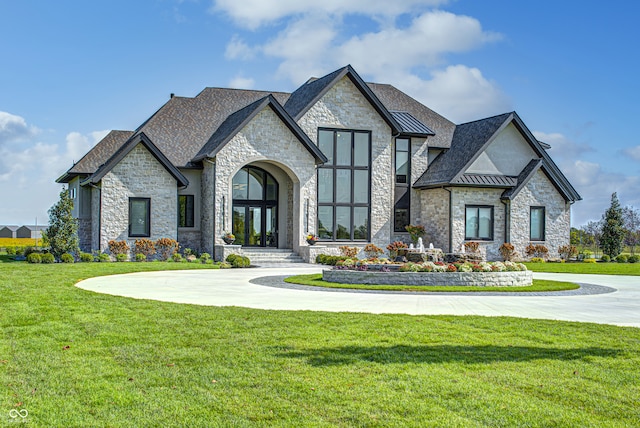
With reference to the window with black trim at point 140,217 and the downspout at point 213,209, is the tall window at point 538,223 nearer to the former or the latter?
the downspout at point 213,209

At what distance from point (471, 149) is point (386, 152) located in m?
4.25

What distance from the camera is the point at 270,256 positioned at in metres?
29.8

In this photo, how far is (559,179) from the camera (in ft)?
112

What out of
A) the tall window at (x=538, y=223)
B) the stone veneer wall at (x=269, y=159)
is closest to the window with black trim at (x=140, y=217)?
the stone veneer wall at (x=269, y=159)

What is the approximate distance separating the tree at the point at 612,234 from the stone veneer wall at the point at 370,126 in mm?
13297

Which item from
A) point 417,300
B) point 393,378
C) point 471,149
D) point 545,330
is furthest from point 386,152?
point 393,378

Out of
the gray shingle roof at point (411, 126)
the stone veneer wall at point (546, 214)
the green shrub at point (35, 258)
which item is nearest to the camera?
the green shrub at point (35, 258)

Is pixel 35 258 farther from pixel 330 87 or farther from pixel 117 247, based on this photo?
pixel 330 87

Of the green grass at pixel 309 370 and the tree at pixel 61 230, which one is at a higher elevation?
the tree at pixel 61 230

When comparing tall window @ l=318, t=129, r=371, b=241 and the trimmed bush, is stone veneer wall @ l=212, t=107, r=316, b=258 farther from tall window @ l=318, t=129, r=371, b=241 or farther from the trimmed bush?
the trimmed bush

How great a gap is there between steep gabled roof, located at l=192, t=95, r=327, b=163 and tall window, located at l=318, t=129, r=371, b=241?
66.0 inches

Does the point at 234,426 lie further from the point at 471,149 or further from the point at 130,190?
the point at 471,149

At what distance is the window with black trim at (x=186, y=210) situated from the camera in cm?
3100

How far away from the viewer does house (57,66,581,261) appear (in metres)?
28.8
